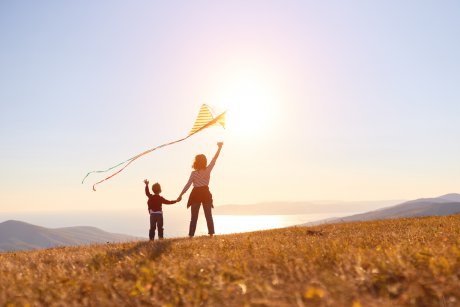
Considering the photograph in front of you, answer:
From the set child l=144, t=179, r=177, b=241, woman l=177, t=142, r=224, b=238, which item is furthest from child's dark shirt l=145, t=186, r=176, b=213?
woman l=177, t=142, r=224, b=238

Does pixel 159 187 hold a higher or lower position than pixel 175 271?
higher

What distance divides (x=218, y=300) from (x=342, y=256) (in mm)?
2361

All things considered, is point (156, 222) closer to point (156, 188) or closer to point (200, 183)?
point (156, 188)

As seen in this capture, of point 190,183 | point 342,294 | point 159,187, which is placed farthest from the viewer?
point 159,187

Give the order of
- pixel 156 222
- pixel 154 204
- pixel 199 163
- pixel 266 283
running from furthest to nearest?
pixel 156 222 < pixel 154 204 < pixel 199 163 < pixel 266 283

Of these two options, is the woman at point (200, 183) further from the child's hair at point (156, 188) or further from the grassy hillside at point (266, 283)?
the grassy hillside at point (266, 283)

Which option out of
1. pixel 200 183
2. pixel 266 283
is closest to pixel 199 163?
pixel 200 183

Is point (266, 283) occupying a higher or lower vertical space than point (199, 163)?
lower

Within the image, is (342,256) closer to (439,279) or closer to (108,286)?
(439,279)

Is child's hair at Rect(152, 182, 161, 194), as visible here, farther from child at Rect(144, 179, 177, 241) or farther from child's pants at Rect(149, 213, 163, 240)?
child's pants at Rect(149, 213, 163, 240)

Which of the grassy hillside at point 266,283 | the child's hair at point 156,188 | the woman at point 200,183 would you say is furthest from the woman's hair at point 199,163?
the grassy hillside at point 266,283

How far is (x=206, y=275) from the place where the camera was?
5.76 m

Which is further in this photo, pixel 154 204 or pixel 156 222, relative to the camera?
pixel 156 222

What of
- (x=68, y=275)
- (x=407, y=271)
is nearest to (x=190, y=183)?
(x=68, y=275)
